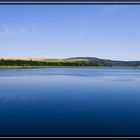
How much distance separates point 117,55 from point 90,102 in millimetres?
4567

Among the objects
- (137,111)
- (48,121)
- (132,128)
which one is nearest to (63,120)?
(48,121)

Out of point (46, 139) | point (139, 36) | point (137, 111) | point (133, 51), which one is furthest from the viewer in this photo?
point (139, 36)

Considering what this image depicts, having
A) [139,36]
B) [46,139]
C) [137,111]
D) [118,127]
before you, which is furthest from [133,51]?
[46,139]

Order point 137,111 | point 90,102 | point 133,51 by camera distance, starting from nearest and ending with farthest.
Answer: point 137,111 → point 90,102 → point 133,51

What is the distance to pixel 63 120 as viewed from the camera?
4.92 metres

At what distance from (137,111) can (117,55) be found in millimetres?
6239

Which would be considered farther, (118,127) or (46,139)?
(118,127)

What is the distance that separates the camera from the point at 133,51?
456 inches

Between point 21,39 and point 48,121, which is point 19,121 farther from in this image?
point 21,39

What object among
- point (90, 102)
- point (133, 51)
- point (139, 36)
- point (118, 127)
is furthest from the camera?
point (139, 36)

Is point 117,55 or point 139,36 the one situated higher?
point 139,36

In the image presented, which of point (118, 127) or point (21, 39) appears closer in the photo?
point (118, 127)

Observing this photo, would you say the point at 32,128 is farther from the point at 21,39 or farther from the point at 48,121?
the point at 21,39

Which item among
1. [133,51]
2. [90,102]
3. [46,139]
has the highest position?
[133,51]
